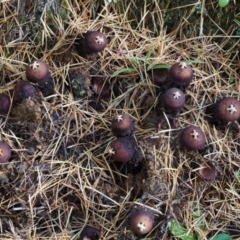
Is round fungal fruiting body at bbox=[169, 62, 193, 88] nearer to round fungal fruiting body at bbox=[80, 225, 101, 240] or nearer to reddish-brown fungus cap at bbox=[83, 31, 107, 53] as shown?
reddish-brown fungus cap at bbox=[83, 31, 107, 53]

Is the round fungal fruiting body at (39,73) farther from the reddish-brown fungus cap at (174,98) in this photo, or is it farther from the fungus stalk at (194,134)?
the fungus stalk at (194,134)

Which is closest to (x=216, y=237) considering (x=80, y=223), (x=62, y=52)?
(x=80, y=223)

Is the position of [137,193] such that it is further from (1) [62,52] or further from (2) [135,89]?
(1) [62,52]

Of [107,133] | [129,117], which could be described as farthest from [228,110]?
[107,133]

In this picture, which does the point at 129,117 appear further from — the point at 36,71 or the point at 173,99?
the point at 36,71

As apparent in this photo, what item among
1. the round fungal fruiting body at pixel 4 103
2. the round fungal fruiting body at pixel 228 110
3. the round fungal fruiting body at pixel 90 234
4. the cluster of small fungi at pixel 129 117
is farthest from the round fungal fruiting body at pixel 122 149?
the round fungal fruiting body at pixel 4 103

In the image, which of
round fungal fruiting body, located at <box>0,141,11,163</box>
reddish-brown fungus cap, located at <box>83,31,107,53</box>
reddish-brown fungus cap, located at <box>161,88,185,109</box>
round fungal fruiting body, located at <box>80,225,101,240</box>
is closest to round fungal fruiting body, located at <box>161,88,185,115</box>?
reddish-brown fungus cap, located at <box>161,88,185,109</box>
